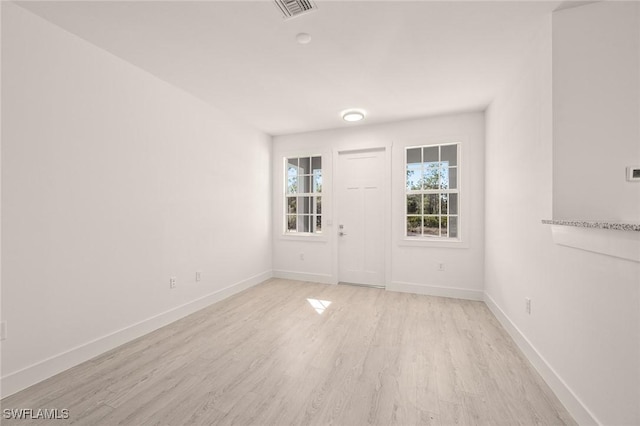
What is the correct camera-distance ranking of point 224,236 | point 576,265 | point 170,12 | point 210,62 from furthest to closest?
1. point 224,236
2. point 210,62
3. point 170,12
4. point 576,265

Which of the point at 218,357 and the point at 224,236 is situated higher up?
the point at 224,236

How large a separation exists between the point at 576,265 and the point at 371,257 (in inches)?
115

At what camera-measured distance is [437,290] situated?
398 centimetres

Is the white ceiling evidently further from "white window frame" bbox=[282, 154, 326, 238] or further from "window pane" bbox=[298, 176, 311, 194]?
"window pane" bbox=[298, 176, 311, 194]

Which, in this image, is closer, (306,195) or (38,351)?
(38,351)

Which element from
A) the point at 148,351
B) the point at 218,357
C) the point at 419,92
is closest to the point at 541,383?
the point at 218,357

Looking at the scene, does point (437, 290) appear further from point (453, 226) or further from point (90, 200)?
point (90, 200)

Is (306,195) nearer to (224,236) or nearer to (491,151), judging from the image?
(224,236)

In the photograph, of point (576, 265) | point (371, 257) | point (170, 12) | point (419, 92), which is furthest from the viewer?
point (371, 257)

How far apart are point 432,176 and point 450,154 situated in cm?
40

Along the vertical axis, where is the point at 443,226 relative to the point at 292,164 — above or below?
below

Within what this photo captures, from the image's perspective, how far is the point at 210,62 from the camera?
2.58 meters

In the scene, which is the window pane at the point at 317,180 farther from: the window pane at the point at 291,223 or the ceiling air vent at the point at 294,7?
the ceiling air vent at the point at 294,7

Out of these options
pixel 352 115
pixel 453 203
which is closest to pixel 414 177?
pixel 453 203
